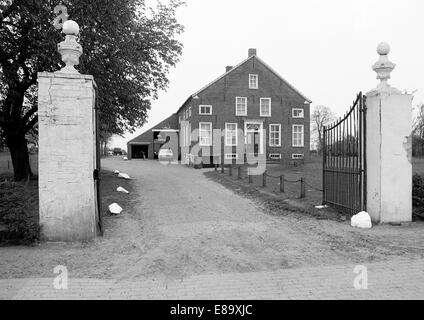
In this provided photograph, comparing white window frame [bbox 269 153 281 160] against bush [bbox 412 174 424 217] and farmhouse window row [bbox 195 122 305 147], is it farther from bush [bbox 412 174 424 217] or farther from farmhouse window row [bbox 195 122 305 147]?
bush [bbox 412 174 424 217]

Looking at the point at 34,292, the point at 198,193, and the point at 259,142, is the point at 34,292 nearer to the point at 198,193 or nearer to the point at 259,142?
the point at 198,193

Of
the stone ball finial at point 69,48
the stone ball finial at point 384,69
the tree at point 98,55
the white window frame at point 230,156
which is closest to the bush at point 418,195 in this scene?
the stone ball finial at point 384,69

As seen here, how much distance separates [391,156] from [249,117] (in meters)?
25.7

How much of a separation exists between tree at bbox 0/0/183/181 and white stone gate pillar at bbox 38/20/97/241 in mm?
6430

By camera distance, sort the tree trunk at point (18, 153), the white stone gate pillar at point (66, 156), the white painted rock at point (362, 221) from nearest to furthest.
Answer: the white stone gate pillar at point (66, 156), the white painted rock at point (362, 221), the tree trunk at point (18, 153)

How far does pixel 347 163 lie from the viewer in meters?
9.25

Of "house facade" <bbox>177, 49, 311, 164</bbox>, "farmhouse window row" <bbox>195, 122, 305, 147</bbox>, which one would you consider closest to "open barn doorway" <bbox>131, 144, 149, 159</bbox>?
"house facade" <bbox>177, 49, 311, 164</bbox>

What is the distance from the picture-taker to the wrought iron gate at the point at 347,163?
8.70m

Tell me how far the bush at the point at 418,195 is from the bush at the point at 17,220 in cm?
817

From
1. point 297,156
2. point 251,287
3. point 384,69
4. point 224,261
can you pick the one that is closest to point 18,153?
point 224,261

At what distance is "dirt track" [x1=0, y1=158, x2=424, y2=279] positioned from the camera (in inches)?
220

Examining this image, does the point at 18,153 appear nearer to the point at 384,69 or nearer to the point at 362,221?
the point at 362,221

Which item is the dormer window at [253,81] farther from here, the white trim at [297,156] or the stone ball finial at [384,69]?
the stone ball finial at [384,69]

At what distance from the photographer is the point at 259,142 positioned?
33781 mm
